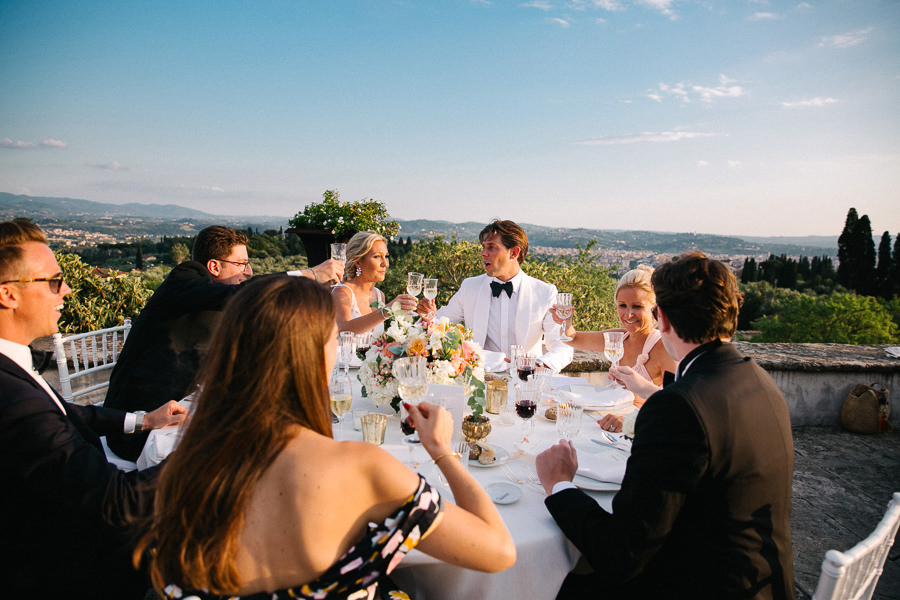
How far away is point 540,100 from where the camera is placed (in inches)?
485

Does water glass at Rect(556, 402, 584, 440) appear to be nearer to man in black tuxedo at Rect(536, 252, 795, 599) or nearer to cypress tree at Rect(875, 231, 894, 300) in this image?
man in black tuxedo at Rect(536, 252, 795, 599)

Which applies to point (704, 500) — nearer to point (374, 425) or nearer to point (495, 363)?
point (374, 425)

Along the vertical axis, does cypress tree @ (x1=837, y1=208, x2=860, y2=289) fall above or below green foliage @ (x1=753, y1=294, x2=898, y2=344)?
above

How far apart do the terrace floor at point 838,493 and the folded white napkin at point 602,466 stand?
1.72 meters

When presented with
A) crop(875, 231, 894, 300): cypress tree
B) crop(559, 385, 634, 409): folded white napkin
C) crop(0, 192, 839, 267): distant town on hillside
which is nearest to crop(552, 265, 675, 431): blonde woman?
crop(559, 385, 634, 409): folded white napkin

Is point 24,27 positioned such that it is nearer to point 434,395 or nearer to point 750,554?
point 434,395

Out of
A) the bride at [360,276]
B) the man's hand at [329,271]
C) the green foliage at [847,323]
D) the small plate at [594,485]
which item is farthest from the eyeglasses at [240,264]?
the green foliage at [847,323]

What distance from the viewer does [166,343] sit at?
274cm

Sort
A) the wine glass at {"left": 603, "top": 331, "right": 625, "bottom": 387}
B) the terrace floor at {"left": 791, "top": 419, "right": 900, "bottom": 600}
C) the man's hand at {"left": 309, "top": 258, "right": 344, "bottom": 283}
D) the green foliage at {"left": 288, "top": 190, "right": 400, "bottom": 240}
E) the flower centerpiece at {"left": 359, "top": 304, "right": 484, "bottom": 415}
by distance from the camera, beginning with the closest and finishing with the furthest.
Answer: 1. the flower centerpiece at {"left": 359, "top": 304, "right": 484, "bottom": 415}
2. the wine glass at {"left": 603, "top": 331, "right": 625, "bottom": 387}
3. the terrace floor at {"left": 791, "top": 419, "right": 900, "bottom": 600}
4. the man's hand at {"left": 309, "top": 258, "right": 344, "bottom": 283}
5. the green foliage at {"left": 288, "top": 190, "right": 400, "bottom": 240}

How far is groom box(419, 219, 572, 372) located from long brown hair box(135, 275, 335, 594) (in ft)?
10.8

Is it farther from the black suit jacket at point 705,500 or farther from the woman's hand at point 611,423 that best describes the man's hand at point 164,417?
the woman's hand at point 611,423

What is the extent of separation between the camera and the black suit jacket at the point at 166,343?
268cm

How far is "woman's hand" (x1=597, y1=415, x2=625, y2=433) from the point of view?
2330 millimetres

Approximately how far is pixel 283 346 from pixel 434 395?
889 mm
